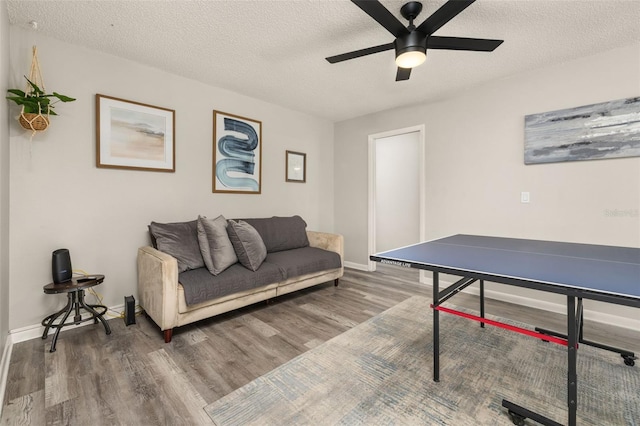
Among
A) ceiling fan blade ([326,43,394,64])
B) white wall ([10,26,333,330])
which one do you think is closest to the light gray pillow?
white wall ([10,26,333,330])

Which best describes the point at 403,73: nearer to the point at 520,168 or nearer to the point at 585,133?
the point at 520,168

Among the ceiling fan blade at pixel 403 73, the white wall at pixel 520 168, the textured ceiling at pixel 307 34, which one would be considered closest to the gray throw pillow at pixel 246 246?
the textured ceiling at pixel 307 34

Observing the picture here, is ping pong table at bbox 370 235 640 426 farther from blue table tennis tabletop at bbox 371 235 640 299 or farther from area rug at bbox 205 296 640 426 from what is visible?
area rug at bbox 205 296 640 426

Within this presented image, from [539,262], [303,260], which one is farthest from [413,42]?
[303,260]

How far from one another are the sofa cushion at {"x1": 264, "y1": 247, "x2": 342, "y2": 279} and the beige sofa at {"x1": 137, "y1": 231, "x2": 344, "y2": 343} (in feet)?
0.36

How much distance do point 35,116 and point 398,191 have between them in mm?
4883

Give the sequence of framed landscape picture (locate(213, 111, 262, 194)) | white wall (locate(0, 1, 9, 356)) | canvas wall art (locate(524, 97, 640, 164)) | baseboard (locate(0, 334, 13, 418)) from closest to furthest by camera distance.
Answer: baseboard (locate(0, 334, 13, 418)), white wall (locate(0, 1, 9, 356)), canvas wall art (locate(524, 97, 640, 164)), framed landscape picture (locate(213, 111, 262, 194))

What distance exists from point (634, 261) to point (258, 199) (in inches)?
141

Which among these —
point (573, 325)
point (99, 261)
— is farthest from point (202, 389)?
point (573, 325)

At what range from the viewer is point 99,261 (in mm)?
2641

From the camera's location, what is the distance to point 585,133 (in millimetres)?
2701

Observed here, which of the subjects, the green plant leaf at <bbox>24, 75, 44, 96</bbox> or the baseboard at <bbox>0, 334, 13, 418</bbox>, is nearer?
the baseboard at <bbox>0, 334, 13, 418</bbox>

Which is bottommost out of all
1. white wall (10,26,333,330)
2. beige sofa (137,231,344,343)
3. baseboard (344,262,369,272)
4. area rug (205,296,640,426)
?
area rug (205,296,640,426)

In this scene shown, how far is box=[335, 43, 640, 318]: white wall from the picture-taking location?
2586 mm
